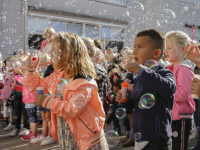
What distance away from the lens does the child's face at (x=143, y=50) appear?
7.04 feet

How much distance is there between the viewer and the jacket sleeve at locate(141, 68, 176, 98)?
193 cm

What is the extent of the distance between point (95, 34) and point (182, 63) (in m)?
11.1

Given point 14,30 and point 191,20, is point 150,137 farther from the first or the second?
point 191,20

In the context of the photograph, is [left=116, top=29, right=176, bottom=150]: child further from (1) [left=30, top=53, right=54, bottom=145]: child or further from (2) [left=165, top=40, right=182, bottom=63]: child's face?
(1) [left=30, top=53, right=54, bottom=145]: child

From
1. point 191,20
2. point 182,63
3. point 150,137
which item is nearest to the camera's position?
point 150,137

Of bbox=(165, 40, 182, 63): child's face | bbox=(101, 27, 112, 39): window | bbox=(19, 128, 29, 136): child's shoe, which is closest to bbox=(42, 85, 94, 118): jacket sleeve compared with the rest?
bbox=(165, 40, 182, 63): child's face

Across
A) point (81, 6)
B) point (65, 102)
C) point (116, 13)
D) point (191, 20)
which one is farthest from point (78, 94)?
point (191, 20)

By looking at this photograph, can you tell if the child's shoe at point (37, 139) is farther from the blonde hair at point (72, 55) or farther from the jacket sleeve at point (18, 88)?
the blonde hair at point (72, 55)

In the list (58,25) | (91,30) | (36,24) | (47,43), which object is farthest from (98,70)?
(91,30)

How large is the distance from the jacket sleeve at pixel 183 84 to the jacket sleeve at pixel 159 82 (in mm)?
712

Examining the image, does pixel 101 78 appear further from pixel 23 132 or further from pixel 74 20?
pixel 74 20

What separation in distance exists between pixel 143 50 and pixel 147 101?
0.44 m

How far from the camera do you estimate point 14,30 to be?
10.1 metres

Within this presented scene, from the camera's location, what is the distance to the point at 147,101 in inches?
82.7
